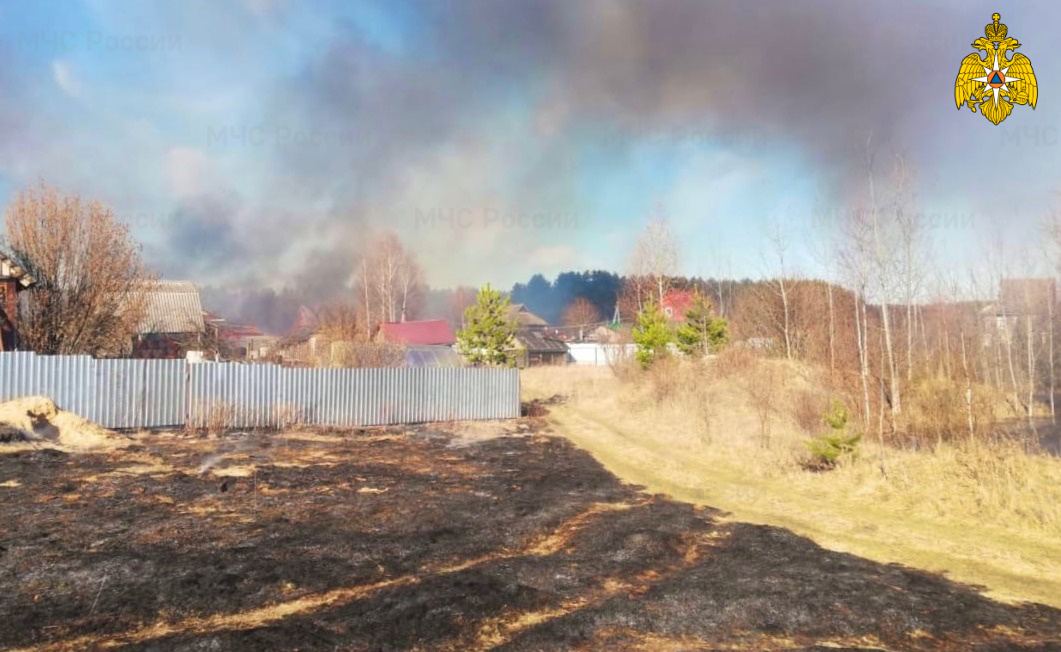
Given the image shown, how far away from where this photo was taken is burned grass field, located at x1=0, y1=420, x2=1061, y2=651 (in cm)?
579

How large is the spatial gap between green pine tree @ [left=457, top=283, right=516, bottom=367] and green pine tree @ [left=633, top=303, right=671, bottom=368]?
6.44 metres

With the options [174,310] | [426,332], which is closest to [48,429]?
[174,310]

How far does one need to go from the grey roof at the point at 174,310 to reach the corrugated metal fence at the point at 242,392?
58.7 ft

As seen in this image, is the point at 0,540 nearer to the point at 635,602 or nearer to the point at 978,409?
the point at 635,602

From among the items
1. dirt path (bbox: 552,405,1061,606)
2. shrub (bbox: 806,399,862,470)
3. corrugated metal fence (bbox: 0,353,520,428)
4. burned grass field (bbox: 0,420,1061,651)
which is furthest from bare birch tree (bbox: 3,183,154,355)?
shrub (bbox: 806,399,862,470)

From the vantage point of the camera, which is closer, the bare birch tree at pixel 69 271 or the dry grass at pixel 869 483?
the dry grass at pixel 869 483

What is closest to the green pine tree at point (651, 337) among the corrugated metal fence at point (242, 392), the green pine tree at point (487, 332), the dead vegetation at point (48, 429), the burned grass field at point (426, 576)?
the green pine tree at point (487, 332)

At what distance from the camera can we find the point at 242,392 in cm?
1928

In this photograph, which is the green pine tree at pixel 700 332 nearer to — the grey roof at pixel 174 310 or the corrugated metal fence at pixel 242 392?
the corrugated metal fence at pixel 242 392

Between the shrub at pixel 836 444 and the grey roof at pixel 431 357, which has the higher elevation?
the grey roof at pixel 431 357

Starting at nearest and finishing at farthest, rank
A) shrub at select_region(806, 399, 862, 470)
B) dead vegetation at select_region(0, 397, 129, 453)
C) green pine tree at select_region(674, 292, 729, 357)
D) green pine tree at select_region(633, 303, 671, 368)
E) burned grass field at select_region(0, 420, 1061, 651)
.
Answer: burned grass field at select_region(0, 420, 1061, 651)
shrub at select_region(806, 399, 862, 470)
dead vegetation at select_region(0, 397, 129, 453)
green pine tree at select_region(633, 303, 671, 368)
green pine tree at select_region(674, 292, 729, 357)

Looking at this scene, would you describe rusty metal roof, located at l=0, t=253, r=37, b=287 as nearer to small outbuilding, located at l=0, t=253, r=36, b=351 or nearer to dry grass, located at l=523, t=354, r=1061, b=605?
small outbuilding, located at l=0, t=253, r=36, b=351

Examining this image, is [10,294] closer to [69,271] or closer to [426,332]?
[69,271]

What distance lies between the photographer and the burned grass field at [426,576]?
5789 mm
